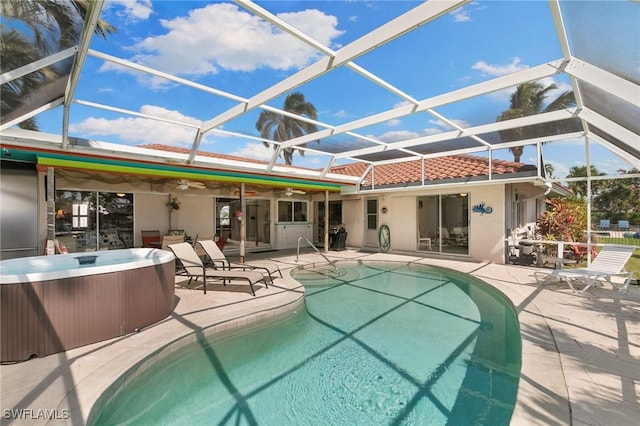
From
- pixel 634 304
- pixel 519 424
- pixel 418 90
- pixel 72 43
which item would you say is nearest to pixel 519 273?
pixel 634 304

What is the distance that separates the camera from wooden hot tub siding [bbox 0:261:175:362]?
3727 mm

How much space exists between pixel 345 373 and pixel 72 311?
3.83 m

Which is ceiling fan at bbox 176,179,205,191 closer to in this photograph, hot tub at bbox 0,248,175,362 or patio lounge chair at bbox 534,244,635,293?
hot tub at bbox 0,248,175,362

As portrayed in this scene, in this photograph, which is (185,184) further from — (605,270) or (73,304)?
(605,270)

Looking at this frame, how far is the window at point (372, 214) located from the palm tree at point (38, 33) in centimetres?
1271

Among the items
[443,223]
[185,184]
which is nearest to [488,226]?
[443,223]

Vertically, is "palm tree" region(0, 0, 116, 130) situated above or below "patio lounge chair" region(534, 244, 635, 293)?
above

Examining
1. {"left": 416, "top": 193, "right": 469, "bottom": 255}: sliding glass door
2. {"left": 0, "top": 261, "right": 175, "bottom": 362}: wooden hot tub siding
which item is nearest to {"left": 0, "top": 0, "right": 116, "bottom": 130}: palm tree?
{"left": 0, "top": 261, "right": 175, "bottom": 362}: wooden hot tub siding

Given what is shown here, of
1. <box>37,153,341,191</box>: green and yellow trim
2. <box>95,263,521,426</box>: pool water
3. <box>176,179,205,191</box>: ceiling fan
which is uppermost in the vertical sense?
<box>37,153,341,191</box>: green and yellow trim

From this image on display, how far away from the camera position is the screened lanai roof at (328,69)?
367cm

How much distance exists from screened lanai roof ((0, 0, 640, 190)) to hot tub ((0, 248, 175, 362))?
9.90 ft

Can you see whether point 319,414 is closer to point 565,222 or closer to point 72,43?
point 72,43

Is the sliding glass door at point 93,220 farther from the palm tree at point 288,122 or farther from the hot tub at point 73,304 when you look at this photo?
the palm tree at point 288,122

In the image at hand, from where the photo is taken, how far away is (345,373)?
403 cm
